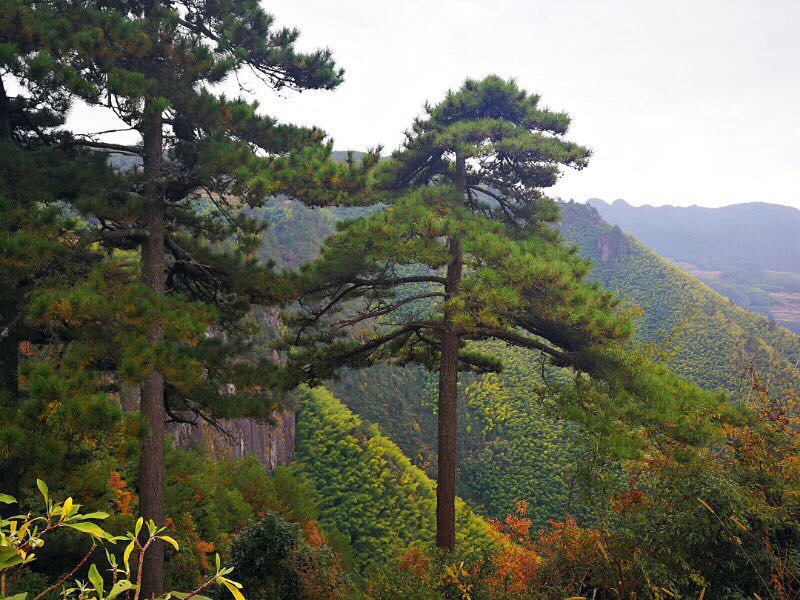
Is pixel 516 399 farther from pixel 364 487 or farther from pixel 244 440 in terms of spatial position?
pixel 244 440

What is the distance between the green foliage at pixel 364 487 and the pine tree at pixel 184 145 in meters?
18.5

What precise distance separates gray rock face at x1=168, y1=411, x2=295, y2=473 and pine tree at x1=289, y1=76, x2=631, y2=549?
825 cm

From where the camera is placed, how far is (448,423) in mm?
8875

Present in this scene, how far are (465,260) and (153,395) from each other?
5402mm

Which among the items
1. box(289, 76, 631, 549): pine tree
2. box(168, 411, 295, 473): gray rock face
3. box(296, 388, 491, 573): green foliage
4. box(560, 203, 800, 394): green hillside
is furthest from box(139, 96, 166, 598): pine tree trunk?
box(560, 203, 800, 394): green hillside

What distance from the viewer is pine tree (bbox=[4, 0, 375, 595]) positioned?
19.9 ft

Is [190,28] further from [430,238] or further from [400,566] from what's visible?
[400,566]

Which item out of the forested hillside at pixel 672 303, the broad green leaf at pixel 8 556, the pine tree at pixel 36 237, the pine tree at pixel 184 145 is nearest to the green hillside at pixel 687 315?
the forested hillside at pixel 672 303

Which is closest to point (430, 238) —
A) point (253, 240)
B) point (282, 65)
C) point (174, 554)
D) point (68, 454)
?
point (253, 240)

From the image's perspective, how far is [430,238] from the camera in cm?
830

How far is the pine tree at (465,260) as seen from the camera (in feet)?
25.0

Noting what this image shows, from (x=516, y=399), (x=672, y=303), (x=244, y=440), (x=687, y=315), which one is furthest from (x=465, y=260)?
(x=672, y=303)

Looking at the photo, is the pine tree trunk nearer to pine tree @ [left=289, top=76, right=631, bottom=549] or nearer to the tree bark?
pine tree @ [left=289, top=76, right=631, bottom=549]

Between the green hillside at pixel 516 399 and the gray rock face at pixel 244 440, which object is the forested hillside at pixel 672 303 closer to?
the green hillside at pixel 516 399
